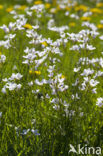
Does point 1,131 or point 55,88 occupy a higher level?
point 55,88

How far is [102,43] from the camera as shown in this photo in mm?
4117

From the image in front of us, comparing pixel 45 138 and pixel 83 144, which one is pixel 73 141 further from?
pixel 45 138

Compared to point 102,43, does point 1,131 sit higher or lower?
lower

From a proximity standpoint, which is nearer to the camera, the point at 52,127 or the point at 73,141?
the point at 73,141

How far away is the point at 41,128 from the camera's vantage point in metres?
1.82

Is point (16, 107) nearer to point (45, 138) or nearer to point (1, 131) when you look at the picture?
point (1, 131)

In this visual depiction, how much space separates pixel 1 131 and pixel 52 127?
0.36 metres

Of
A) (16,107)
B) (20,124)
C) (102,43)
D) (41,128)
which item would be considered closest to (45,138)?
(41,128)

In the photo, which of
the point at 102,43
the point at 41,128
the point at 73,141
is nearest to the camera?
the point at 73,141

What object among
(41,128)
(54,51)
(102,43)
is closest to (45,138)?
(41,128)

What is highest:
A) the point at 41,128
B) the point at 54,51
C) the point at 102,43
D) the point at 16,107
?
the point at 102,43

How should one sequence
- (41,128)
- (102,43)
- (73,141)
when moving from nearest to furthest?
(73,141), (41,128), (102,43)

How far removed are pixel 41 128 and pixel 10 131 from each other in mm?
216

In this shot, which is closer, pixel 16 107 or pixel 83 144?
pixel 83 144
